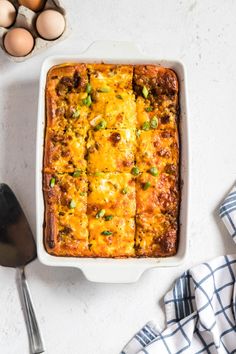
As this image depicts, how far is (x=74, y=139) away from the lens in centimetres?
306

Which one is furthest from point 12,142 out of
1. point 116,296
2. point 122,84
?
point 116,296

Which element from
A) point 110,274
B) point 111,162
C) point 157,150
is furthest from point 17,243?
point 157,150

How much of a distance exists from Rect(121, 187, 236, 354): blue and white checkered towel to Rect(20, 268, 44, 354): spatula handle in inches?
16.9

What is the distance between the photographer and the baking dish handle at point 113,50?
307cm

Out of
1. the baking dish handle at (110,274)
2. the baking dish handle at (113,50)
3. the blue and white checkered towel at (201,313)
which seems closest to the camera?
the baking dish handle at (110,274)

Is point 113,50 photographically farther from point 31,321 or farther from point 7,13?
point 31,321

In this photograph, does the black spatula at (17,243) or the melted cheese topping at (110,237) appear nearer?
the melted cheese topping at (110,237)

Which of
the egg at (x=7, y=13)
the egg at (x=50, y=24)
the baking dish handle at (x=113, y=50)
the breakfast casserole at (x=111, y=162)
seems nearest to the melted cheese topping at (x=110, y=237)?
the breakfast casserole at (x=111, y=162)

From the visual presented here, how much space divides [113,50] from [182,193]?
75 centimetres

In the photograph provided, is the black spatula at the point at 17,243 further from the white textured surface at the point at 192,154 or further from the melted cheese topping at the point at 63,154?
the melted cheese topping at the point at 63,154

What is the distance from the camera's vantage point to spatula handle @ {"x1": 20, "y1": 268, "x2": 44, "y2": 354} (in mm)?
3234

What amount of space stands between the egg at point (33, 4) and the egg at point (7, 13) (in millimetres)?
58

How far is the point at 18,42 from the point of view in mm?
3072

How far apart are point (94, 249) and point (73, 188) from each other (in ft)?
0.98
